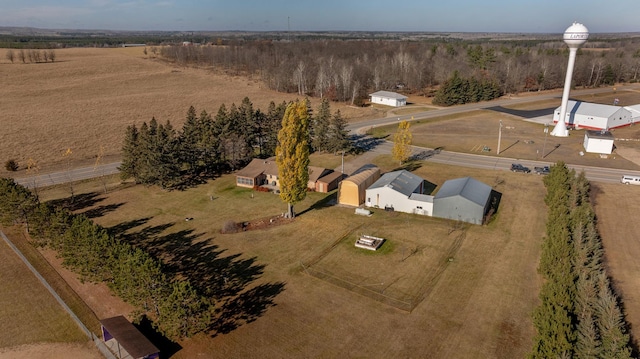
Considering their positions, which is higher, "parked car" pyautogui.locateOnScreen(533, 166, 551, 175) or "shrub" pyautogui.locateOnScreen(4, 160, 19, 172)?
"parked car" pyautogui.locateOnScreen(533, 166, 551, 175)

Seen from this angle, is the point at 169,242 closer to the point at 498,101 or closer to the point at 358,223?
the point at 358,223

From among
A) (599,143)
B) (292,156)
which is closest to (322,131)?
(292,156)

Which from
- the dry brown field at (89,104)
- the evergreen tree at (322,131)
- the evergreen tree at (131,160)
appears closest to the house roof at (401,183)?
the evergreen tree at (322,131)

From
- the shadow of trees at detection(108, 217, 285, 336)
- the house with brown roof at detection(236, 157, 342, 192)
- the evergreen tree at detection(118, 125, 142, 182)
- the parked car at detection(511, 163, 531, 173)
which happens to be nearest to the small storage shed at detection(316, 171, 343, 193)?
the house with brown roof at detection(236, 157, 342, 192)

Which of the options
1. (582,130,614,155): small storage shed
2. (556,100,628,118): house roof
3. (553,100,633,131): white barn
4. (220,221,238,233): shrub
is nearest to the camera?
(220,221,238,233): shrub

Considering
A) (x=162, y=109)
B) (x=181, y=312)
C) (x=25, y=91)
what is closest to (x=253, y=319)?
(x=181, y=312)

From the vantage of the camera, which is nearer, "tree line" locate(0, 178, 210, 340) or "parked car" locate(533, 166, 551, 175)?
"tree line" locate(0, 178, 210, 340)

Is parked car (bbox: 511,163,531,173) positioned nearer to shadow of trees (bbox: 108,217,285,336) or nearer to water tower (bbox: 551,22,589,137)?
water tower (bbox: 551,22,589,137)

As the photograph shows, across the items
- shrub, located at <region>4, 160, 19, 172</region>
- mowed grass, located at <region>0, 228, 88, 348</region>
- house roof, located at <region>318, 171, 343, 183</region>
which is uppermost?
house roof, located at <region>318, 171, 343, 183</region>
